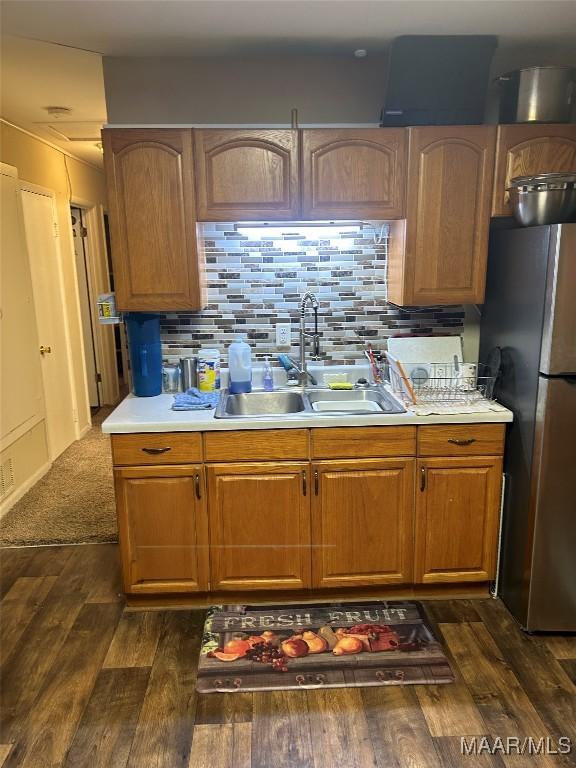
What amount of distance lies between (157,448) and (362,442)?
2.84 ft

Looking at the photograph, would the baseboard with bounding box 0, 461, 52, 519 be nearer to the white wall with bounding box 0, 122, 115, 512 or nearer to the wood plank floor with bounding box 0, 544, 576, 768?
the white wall with bounding box 0, 122, 115, 512

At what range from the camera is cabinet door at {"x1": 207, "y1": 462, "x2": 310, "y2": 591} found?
2342 mm

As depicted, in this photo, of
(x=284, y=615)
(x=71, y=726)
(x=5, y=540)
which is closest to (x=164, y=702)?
(x=71, y=726)

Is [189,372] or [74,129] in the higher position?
[74,129]

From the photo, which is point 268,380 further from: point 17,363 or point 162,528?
point 17,363

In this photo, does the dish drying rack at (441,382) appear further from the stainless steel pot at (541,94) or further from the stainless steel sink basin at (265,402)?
the stainless steel pot at (541,94)

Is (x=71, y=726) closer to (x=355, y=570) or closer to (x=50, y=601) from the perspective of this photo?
(x=50, y=601)

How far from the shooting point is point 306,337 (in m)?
2.90

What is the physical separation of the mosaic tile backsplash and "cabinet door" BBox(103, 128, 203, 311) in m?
0.31

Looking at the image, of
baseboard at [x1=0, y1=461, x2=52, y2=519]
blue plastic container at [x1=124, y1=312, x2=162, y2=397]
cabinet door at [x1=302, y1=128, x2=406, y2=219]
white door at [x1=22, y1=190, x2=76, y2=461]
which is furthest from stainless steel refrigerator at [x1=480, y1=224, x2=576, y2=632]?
→ white door at [x1=22, y1=190, x2=76, y2=461]

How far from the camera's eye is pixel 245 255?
279cm

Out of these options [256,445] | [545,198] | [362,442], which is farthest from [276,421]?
[545,198]

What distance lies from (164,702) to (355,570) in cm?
94

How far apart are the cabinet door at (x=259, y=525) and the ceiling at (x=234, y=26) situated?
5.84 feet
